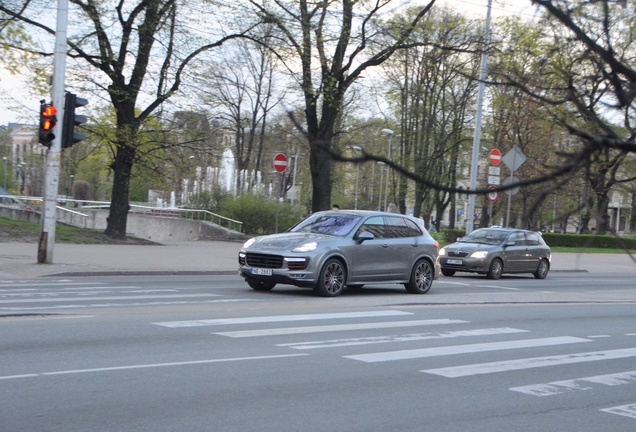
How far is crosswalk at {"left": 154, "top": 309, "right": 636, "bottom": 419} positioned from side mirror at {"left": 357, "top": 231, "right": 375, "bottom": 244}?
287cm

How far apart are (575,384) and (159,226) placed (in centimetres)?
3116

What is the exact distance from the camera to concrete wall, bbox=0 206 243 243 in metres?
34.7

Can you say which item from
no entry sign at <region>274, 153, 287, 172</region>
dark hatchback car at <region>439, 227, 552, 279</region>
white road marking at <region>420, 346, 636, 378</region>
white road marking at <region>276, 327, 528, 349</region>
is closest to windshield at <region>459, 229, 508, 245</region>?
dark hatchback car at <region>439, 227, 552, 279</region>

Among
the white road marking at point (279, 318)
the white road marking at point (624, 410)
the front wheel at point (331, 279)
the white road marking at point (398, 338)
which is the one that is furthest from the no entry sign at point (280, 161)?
the white road marking at point (624, 410)

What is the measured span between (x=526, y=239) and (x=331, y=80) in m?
8.20

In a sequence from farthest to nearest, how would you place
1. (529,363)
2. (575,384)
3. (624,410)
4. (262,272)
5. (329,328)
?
(262,272) < (329,328) < (529,363) < (575,384) < (624,410)

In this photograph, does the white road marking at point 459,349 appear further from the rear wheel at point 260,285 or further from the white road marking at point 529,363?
the rear wheel at point 260,285

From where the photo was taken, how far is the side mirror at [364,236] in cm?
1602

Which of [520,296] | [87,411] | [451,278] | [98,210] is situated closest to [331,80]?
[451,278]

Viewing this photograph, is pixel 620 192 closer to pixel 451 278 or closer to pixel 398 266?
pixel 398 266

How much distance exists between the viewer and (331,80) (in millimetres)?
27234

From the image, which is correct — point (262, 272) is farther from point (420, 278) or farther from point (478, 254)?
point (478, 254)

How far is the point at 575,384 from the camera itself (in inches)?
327

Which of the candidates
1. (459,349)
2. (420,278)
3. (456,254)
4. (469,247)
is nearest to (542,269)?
(469,247)
